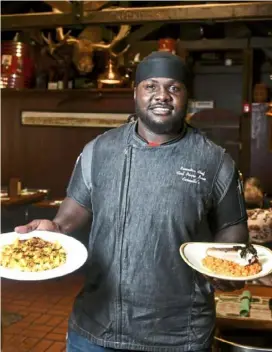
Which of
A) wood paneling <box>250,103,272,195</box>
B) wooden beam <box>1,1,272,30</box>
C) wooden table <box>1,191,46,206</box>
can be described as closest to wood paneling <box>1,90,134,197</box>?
wooden table <box>1,191,46,206</box>

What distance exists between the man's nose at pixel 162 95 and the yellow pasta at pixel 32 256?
74 cm

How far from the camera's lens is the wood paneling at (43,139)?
9.60 metres

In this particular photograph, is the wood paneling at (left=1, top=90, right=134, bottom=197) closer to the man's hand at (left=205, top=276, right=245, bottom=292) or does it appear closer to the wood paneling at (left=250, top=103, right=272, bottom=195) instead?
the wood paneling at (left=250, top=103, right=272, bottom=195)

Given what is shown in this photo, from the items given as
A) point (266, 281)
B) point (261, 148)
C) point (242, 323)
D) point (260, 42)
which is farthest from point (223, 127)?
point (242, 323)

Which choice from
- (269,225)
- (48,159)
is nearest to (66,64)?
(48,159)

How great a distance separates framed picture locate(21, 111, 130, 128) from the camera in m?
9.33

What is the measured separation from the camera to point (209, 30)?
9.17 metres

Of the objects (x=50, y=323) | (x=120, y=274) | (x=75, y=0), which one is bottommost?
(x=50, y=323)

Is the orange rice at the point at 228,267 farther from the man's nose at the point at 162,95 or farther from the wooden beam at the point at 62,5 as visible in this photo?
the wooden beam at the point at 62,5

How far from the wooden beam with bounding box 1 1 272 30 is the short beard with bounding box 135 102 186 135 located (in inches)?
136

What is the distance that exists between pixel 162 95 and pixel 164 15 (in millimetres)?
3628

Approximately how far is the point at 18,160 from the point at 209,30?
4.16 m

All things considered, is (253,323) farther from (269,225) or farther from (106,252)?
(269,225)

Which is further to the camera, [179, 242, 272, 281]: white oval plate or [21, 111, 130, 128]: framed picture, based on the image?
[21, 111, 130, 128]: framed picture
